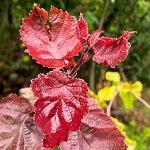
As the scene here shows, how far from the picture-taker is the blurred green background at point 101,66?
2918mm

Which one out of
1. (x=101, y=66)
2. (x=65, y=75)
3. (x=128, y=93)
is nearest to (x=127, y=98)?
(x=128, y=93)

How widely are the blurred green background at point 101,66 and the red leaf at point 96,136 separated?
6.60 feet

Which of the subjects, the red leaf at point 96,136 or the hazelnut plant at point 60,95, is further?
the red leaf at point 96,136

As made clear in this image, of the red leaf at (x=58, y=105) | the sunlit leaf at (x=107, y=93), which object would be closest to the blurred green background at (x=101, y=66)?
the sunlit leaf at (x=107, y=93)

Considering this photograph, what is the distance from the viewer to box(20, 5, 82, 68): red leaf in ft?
2.03

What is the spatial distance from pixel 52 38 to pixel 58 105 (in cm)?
13

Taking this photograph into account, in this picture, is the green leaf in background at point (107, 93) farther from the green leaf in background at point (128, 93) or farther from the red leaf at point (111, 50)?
the red leaf at point (111, 50)

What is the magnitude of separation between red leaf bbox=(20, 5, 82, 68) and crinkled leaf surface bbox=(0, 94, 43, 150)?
0.15 metres

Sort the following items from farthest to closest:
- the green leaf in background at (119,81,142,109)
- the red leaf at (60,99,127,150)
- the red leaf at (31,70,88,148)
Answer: the green leaf in background at (119,81,142,109) < the red leaf at (60,99,127,150) < the red leaf at (31,70,88,148)

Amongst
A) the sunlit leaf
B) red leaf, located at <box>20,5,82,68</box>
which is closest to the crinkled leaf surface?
red leaf, located at <box>20,5,82,68</box>

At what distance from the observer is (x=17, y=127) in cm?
71

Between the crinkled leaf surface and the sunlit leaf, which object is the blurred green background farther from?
the crinkled leaf surface

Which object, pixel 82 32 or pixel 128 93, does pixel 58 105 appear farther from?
pixel 128 93

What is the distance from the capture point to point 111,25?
10.4ft
